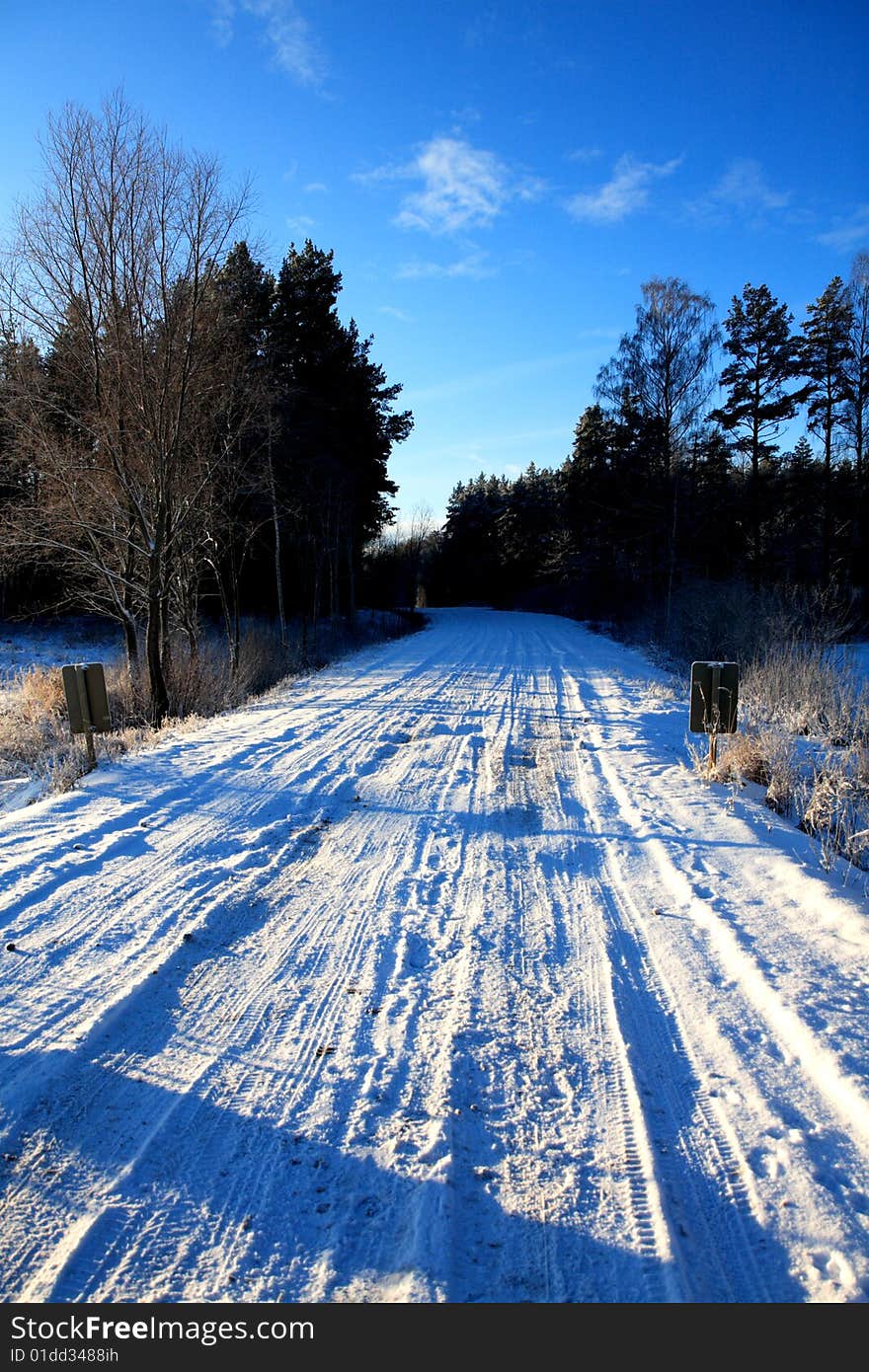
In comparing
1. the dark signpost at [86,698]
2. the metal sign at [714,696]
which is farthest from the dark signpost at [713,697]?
the dark signpost at [86,698]

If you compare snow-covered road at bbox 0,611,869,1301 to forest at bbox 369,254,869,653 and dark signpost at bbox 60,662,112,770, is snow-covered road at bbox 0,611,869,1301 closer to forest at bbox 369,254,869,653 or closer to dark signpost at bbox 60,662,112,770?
dark signpost at bbox 60,662,112,770

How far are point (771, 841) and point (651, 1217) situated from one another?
3.54 m

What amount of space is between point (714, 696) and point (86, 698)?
6.05 m

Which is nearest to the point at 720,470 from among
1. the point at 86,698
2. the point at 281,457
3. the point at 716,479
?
the point at 716,479

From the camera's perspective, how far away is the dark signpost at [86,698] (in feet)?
21.9

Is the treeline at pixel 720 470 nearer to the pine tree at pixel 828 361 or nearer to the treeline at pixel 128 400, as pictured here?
the pine tree at pixel 828 361

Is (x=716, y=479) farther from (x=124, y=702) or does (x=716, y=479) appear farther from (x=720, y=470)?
(x=124, y=702)

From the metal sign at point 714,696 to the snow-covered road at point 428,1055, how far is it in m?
0.97

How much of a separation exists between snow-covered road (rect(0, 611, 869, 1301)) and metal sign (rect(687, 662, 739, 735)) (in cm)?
97

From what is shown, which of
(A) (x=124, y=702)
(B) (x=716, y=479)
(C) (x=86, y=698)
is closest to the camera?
(C) (x=86, y=698)

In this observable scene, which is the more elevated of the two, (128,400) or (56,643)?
(128,400)

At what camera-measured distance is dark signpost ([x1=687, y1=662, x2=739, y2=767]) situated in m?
6.55

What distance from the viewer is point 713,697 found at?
6594 millimetres

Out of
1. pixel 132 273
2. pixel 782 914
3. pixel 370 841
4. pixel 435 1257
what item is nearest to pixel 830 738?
pixel 782 914
